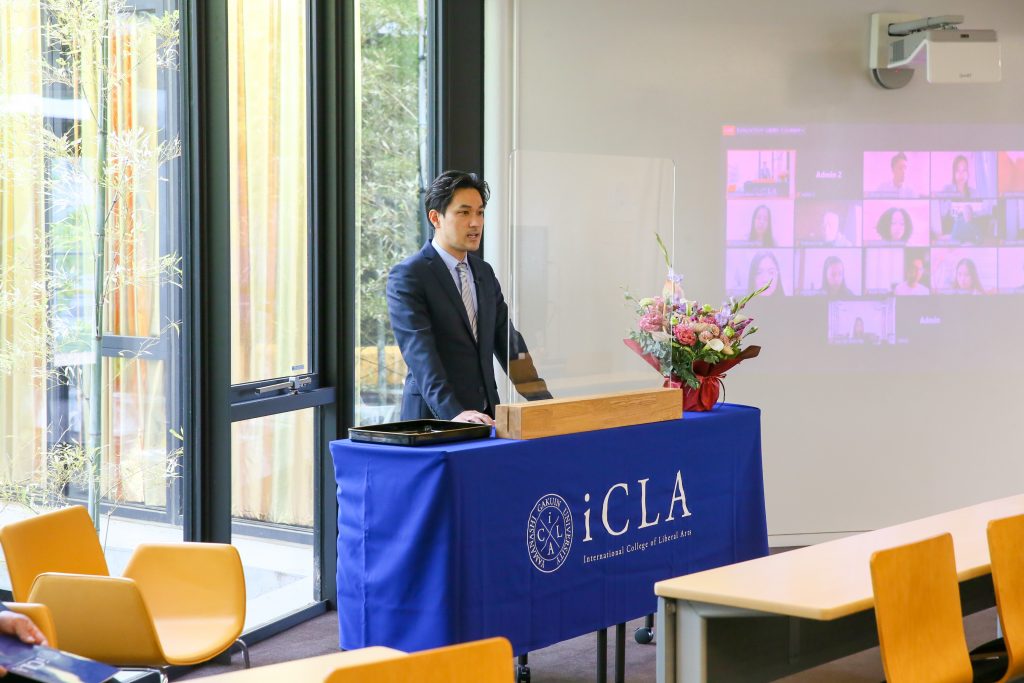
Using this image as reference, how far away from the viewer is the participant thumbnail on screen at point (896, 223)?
6.84 metres

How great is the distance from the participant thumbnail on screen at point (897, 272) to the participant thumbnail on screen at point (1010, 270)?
1.64 feet

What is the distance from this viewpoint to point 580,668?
4.38 m

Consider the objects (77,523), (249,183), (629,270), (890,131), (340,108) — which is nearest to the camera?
(77,523)

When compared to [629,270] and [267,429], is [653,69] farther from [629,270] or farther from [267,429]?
[267,429]

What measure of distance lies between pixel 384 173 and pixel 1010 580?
3539mm

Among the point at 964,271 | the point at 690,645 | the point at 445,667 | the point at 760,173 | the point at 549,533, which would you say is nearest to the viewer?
the point at 445,667

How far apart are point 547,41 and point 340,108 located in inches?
63.4

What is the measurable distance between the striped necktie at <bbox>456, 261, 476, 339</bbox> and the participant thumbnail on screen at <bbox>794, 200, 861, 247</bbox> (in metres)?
3.33

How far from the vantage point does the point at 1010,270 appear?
6.99 metres

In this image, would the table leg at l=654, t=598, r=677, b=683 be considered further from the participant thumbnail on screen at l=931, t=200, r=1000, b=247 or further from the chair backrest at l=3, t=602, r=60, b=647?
the participant thumbnail on screen at l=931, t=200, r=1000, b=247

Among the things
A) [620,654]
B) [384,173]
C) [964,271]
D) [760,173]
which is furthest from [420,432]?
[964,271]

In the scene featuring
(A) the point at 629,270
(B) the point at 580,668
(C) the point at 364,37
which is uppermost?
(C) the point at 364,37

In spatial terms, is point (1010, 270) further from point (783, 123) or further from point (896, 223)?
point (783, 123)

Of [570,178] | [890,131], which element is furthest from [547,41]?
[570,178]
